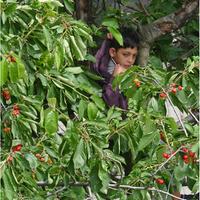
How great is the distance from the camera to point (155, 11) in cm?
203

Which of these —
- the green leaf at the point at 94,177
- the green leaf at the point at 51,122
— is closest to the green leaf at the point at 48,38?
the green leaf at the point at 51,122

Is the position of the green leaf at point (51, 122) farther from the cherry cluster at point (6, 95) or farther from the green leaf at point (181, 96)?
the green leaf at point (181, 96)

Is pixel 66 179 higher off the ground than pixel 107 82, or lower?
lower

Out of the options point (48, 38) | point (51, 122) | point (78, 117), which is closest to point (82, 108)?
point (78, 117)

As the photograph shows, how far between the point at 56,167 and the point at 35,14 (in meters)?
0.59

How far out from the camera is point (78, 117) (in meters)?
1.21

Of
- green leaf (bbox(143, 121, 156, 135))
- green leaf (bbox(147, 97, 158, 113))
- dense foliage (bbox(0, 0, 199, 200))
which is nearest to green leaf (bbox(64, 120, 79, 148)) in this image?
dense foliage (bbox(0, 0, 199, 200))

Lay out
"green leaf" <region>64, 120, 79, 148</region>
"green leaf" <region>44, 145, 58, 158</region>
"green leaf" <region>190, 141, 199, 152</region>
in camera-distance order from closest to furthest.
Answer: "green leaf" <region>190, 141, 199, 152</region> < "green leaf" <region>64, 120, 79, 148</region> < "green leaf" <region>44, 145, 58, 158</region>

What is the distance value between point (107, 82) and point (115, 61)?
159 mm

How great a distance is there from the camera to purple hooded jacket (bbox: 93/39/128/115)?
1659mm

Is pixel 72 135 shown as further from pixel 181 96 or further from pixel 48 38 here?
pixel 181 96

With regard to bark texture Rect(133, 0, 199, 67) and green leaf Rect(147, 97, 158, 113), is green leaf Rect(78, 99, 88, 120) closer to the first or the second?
green leaf Rect(147, 97, 158, 113)

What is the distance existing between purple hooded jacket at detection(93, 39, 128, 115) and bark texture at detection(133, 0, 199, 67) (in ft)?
0.60

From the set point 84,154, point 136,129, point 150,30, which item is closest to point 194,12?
point 150,30
